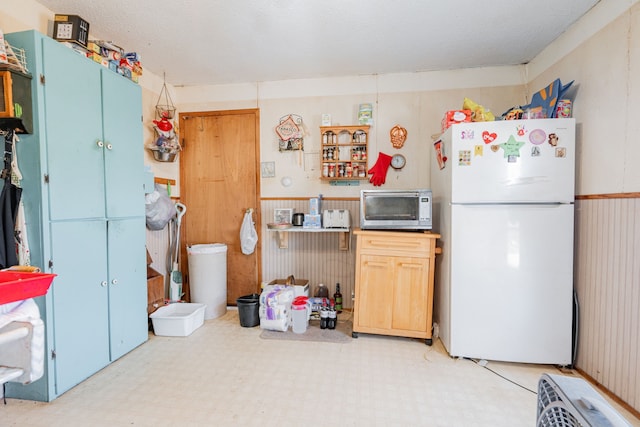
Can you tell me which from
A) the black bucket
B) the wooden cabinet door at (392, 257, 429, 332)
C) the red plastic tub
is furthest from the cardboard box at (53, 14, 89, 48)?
the wooden cabinet door at (392, 257, 429, 332)

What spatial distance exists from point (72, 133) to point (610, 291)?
3.40 meters

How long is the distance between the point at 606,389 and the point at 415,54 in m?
2.77

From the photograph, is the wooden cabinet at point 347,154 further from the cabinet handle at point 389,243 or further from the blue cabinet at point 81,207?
the blue cabinet at point 81,207

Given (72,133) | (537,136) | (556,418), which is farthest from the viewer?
(537,136)

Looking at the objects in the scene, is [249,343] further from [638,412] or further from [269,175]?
[638,412]

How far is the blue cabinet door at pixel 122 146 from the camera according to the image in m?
2.09

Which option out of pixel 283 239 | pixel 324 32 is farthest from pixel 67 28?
pixel 283 239

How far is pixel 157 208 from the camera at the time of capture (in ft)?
9.11

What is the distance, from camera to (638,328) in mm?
1646

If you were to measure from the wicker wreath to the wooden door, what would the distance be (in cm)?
145

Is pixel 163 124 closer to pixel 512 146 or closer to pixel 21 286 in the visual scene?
pixel 21 286

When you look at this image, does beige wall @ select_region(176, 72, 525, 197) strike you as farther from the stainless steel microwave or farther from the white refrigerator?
the white refrigerator

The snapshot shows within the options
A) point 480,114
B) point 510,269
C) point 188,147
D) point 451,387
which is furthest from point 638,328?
point 188,147

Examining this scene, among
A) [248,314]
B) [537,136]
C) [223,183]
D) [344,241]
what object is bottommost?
[248,314]
